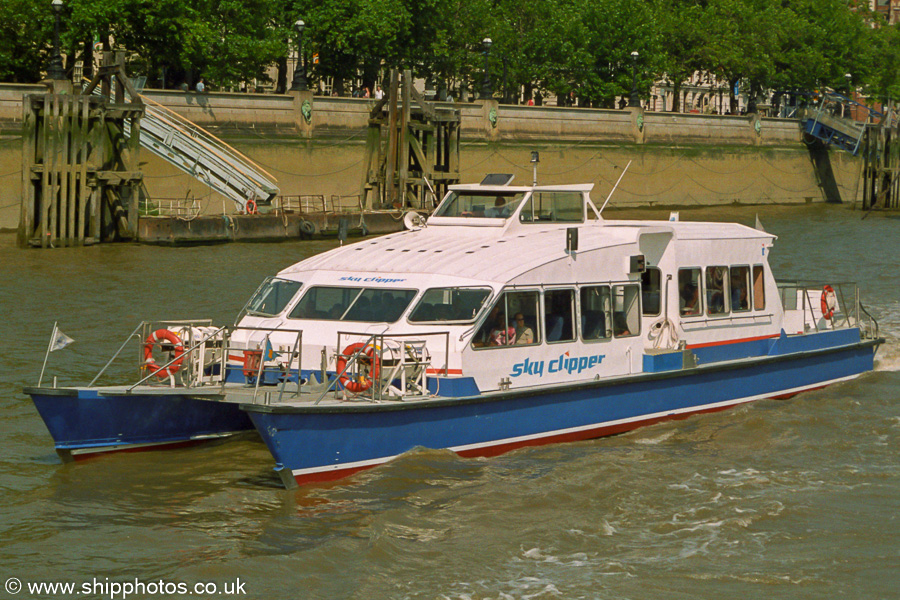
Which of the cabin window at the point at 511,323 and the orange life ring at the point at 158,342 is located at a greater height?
the cabin window at the point at 511,323

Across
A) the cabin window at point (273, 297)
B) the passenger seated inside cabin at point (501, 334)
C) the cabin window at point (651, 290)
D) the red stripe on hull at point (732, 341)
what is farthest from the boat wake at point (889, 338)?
the cabin window at point (273, 297)

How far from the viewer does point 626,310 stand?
48.4 ft

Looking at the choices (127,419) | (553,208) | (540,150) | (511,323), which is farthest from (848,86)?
(127,419)

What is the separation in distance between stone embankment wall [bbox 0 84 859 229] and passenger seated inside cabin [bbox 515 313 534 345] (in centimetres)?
2754

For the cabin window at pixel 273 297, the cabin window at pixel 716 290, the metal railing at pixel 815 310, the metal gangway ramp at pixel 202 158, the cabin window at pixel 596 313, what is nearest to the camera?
the cabin window at pixel 273 297

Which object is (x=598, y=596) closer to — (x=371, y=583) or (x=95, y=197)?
(x=371, y=583)

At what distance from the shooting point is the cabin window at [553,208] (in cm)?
1548

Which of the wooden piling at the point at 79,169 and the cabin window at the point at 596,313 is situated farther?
the wooden piling at the point at 79,169

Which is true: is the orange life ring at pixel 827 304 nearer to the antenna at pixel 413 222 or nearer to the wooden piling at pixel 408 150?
the antenna at pixel 413 222

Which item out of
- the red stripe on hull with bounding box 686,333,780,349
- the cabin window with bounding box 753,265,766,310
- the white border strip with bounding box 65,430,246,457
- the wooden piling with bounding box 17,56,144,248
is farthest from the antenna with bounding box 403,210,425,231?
the wooden piling with bounding box 17,56,144,248

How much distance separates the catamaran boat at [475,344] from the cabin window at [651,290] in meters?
0.02

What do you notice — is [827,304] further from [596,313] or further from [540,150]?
[540,150]

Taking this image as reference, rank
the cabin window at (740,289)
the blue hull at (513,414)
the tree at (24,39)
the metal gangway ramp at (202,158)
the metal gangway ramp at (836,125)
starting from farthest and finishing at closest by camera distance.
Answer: the metal gangway ramp at (836,125) → the tree at (24,39) → the metal gangway ramp at (202,158) → the cabin window at (740,289) → the blue hull at (513,414)

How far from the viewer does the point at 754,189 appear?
65188 millimetres
